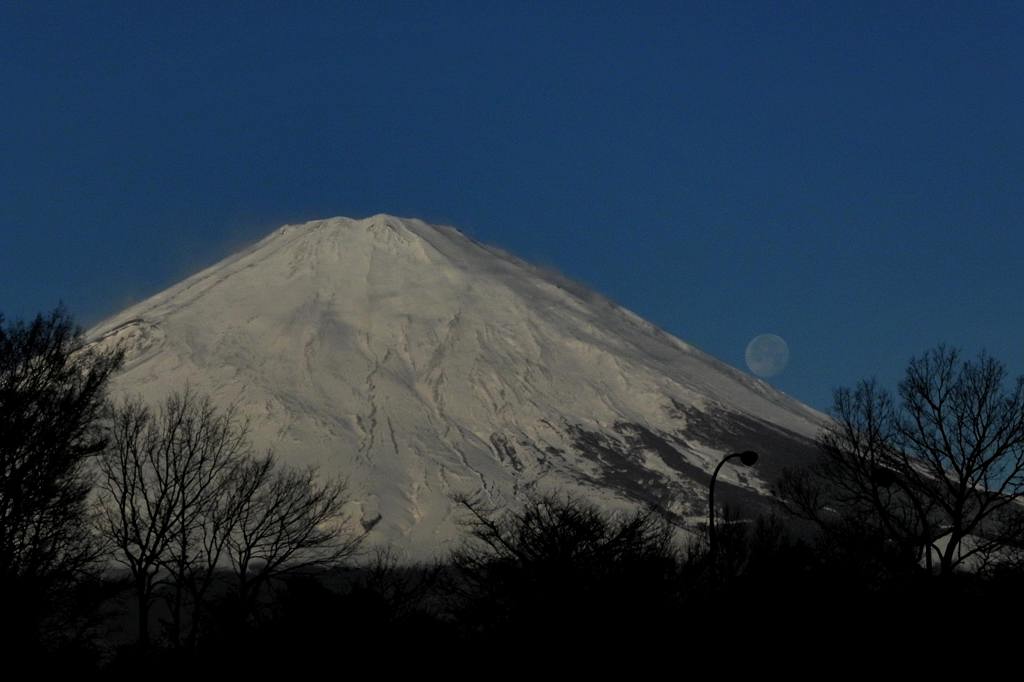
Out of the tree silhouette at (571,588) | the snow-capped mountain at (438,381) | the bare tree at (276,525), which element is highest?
the snow-capped mountain at (438,381)

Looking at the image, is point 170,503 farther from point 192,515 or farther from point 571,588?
point 571,588

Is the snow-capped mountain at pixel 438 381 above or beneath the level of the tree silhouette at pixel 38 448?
above

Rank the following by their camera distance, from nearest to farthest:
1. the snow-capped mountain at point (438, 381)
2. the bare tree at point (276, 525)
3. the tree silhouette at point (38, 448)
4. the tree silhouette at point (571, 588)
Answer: the tree silhouette at point (571, 588), the tree silhouette at point (38, 448), the bare tree at point (276, 525), the snow-capped mountain at point (438, 381)

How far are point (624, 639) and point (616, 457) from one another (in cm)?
9804

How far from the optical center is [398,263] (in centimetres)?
16600

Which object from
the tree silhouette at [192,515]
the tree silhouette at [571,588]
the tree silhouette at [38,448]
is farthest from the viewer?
the tree silhouette at [192,515]

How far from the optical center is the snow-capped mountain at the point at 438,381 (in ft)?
379

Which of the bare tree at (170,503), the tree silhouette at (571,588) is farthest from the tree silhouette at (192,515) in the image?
the tree silhouette at (571,588)

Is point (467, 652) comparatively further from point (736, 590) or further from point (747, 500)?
point (747, 500)

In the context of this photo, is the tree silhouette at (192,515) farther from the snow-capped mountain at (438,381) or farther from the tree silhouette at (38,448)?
the snow-capped mountain at (438,381)

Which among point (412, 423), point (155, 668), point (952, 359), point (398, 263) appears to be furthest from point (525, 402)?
point (155, 668)

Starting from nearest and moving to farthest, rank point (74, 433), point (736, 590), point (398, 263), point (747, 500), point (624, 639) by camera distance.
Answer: point (624, 639) < point (736, 590) < point (74, 433) < point (747, 500) < point (398, 263)

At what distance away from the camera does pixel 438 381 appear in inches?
5349

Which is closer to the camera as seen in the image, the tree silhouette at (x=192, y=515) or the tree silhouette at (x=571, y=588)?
the tree silhouette at (x=571, y=588)
